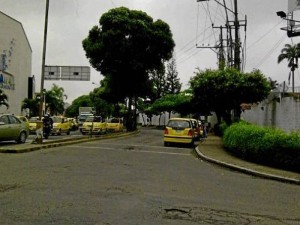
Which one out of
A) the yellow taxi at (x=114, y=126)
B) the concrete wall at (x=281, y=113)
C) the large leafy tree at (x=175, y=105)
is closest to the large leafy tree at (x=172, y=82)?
the large leafy tree at (x=175, y=105)

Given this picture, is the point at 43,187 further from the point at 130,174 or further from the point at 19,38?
the point at 19,38

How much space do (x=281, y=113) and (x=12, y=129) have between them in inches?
492

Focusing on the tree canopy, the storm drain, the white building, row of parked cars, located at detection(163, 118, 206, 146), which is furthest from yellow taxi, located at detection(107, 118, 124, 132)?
the storm drain

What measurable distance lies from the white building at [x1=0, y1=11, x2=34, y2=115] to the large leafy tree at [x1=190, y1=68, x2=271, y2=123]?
2947 cm

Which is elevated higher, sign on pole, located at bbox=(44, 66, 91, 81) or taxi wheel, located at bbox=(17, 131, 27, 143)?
sign on pole, located at bbox=(44, 66, 91, 81)

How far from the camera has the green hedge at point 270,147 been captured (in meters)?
14.2

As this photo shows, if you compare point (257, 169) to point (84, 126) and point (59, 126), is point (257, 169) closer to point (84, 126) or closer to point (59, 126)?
point (59, 126)

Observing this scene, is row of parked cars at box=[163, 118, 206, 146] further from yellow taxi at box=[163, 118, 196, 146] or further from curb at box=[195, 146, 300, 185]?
curb at box=[195, 146, 300, 185]

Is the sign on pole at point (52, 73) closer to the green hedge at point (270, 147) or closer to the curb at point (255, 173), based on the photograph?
the green hedge at point (270, 147)

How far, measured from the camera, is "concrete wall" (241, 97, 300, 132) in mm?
19469

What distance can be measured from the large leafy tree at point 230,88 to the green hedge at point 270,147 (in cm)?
803

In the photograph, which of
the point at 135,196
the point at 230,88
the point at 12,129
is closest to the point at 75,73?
the point at 230,88

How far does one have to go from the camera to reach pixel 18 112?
61.0 metres

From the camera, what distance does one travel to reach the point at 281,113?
21.5 meters
